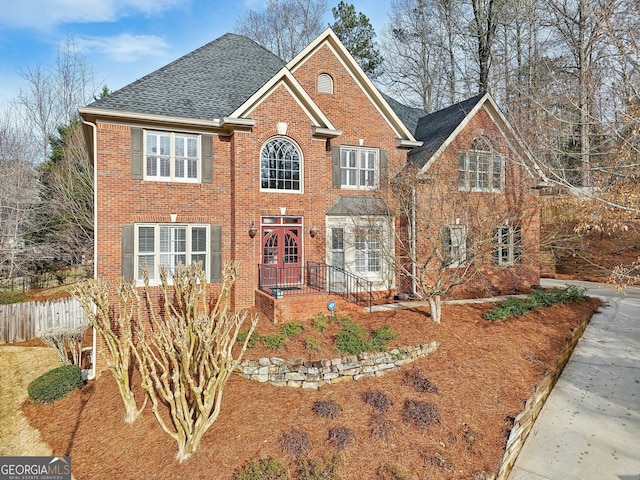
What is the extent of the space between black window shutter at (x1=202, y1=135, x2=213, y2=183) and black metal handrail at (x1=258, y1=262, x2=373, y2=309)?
3.10m

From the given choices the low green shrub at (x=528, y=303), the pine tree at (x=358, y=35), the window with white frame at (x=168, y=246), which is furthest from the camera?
the pine tree at (x=358, y=35)

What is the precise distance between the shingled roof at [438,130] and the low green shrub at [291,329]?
7830mm

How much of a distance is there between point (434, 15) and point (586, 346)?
25.2 metres

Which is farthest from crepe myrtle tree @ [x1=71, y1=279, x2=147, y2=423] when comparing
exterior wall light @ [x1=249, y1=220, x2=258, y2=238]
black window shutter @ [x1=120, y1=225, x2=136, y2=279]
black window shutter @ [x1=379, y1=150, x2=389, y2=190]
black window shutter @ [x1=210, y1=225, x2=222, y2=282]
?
black window shutter @ [x1=379, y1=150, x2=389, y2=190]

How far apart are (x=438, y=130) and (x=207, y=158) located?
931 centimetres

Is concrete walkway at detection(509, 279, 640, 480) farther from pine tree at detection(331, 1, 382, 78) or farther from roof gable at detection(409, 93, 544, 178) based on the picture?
pine tree at detection(331, 1, 382, 78)

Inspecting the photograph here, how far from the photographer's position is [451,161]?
481 inches

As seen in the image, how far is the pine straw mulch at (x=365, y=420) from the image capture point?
17.8 ft

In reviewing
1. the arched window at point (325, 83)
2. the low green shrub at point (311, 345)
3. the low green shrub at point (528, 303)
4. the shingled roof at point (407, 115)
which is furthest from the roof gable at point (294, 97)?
the low green shrub at point (528, 303)

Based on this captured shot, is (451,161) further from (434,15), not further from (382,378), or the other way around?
(434,15)

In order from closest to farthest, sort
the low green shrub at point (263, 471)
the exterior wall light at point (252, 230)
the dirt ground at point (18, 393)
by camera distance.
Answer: the low green shrub at point (263, 471), the dirt ground at point (18, 393), the exterior wall light at point (252, 230)

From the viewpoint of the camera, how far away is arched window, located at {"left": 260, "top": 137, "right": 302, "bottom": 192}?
37.6 feet

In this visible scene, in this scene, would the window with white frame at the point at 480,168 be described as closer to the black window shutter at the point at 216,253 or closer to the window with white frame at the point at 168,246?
the black window shutter at the point at 216,253

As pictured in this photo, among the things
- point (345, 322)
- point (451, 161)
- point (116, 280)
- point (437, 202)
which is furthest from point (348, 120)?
point (116, 280)
